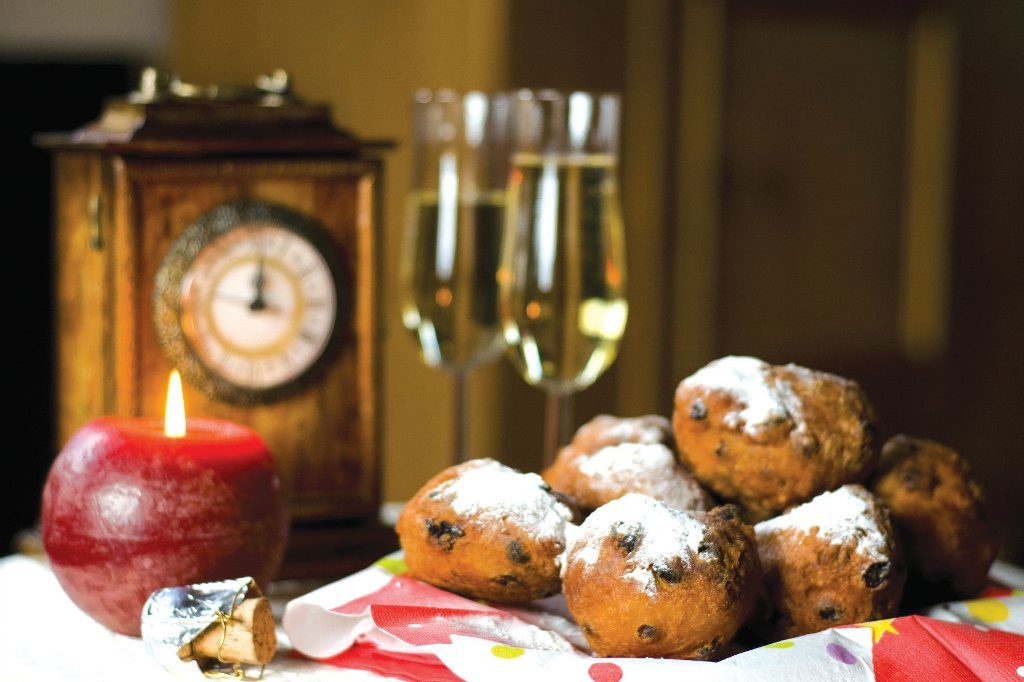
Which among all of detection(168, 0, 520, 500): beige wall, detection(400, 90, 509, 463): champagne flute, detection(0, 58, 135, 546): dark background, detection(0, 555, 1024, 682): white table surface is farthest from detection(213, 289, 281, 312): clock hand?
detection(168, 0, 520, 500): beige wall

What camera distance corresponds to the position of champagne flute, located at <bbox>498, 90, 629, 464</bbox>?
3.73 feet

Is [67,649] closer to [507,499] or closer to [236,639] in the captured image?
[236,639]

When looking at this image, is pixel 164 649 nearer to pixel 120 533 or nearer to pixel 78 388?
pixel 120 533

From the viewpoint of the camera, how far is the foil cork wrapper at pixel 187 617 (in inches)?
31.2

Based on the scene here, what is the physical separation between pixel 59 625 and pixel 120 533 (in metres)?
0.11

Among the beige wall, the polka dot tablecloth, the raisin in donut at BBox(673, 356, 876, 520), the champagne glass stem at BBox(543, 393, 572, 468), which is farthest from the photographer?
the beige wall

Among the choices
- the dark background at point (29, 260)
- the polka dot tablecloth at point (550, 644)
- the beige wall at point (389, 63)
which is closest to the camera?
the polka dot tablecloth at point (550, 644)


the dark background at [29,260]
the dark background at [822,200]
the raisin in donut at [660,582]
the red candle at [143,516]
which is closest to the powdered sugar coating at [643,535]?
the raisin in donut at [660,582]

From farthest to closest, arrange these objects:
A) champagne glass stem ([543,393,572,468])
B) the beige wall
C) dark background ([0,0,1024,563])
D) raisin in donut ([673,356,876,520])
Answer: dark background ([0,0,1024,563]), the beige wall, champagne glass stem ([543,393,572,468]), raisin in donut ([673,356,876,520])

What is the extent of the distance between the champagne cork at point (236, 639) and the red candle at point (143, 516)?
0.09 m

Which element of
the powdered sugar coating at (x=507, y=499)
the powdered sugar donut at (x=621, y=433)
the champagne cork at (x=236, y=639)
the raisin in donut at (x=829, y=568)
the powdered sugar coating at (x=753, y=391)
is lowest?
the champagne cork at (x=236, y=639)

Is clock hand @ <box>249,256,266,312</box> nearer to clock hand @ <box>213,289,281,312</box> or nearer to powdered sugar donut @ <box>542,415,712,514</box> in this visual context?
clock hand @ <box>213,289,281,312</box>

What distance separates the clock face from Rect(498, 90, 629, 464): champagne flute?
0.17m

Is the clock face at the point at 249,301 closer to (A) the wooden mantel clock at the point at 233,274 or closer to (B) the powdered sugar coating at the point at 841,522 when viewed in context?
(A) the wooden mantel clock at the point at 233,274
